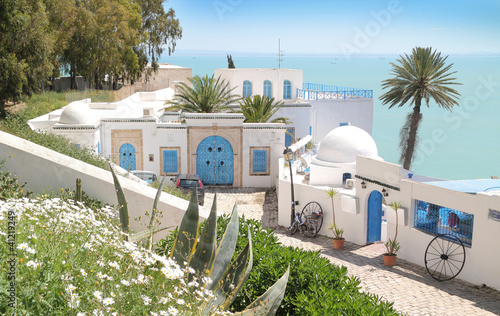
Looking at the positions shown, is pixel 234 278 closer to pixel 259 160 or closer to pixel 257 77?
pixel 259 160

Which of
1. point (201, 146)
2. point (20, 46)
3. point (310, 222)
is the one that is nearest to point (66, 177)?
point (310, 222)

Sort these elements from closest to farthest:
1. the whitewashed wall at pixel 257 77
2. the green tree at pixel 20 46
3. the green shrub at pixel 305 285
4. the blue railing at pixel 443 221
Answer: the green shrub at pixel 305 285
the blue railing at pixel 443 221
the green tree at pixel 20 46
the whitewashed wall at pixel 257 77

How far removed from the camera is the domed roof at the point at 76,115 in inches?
866

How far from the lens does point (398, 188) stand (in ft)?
50.9

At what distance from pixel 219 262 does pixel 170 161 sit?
19696 millimetres

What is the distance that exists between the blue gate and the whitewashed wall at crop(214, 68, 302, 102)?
322 inches

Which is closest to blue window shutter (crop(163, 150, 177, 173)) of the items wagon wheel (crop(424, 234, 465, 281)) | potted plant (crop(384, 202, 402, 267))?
potted plant (crop(384, 202, 402, 267))

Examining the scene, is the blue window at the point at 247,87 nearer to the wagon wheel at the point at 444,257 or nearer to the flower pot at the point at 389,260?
the flower pot at the point at 389,260

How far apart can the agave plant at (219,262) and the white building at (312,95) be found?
2675cm

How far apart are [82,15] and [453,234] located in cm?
3070

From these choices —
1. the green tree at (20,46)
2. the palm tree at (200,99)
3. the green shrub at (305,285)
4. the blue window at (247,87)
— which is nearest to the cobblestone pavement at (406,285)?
the green shrub at (305,285)

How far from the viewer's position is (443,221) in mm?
Result: 14438

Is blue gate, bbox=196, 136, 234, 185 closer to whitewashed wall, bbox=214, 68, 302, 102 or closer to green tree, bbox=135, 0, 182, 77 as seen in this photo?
whitewashed wall, bbox=214, 68, 302, 102

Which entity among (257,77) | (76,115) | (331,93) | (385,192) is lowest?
(385,192)
